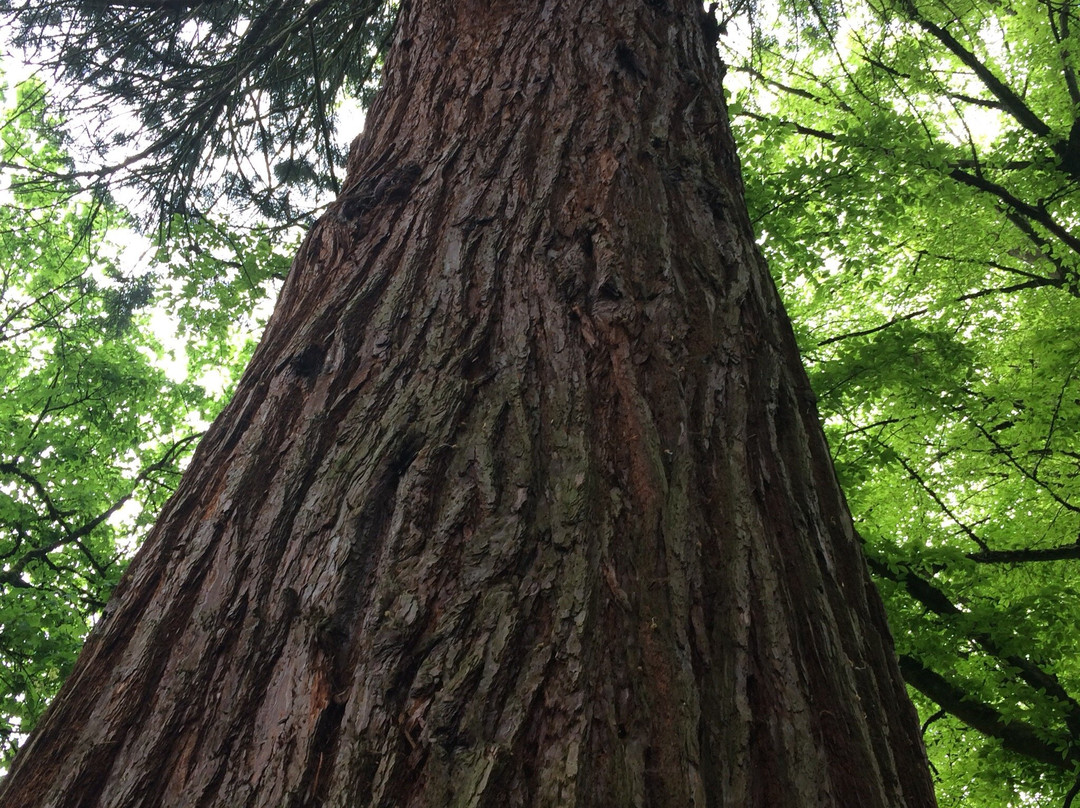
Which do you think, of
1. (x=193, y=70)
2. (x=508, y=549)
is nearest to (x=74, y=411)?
(x=193, y=70)

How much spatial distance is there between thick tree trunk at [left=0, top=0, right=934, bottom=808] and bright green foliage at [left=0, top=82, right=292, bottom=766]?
3854 millimetres

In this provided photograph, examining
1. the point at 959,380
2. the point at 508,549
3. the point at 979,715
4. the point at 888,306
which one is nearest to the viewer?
the point at 508,549

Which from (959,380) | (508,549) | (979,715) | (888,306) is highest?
(888,306)

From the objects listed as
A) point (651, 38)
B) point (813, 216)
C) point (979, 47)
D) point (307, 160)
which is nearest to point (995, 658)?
point (813, 216)

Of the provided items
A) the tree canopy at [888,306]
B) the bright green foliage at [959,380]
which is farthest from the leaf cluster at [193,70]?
the bright green foliage at [959,380]

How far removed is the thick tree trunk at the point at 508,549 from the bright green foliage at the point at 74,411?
3854 mm

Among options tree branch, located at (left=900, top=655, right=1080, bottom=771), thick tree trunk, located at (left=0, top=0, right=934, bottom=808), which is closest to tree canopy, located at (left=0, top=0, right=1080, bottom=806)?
tree branch, located at (left=900, top=655, right=1080, bottom=771)

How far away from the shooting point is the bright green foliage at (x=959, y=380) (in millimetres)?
4383

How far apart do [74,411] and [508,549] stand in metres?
8.49

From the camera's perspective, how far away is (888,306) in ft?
25.8

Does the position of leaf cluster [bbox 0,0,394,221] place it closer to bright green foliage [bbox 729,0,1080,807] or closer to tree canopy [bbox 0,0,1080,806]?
tree canopy [bbox 0,0,1080,806]

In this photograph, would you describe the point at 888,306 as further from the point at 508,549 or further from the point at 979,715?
the point at 508,549

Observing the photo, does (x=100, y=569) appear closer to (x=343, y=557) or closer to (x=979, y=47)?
(x=343, y=557)

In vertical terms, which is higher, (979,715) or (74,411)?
(74,411)
